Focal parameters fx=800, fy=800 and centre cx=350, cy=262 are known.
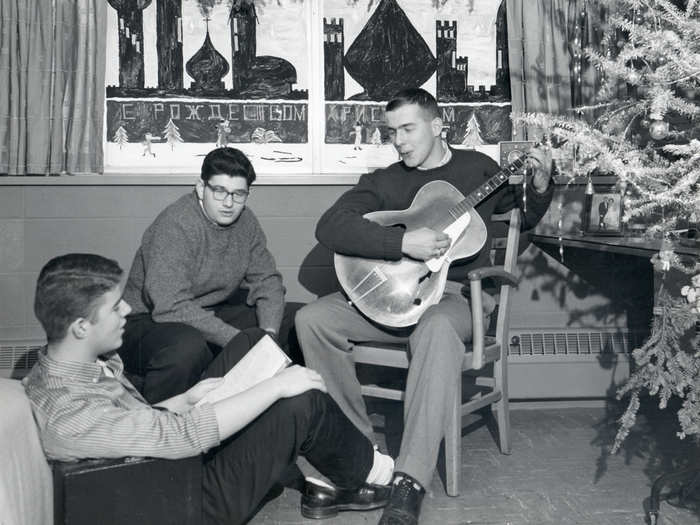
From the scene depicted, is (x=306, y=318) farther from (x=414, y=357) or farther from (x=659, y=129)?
(x=659, y=129)

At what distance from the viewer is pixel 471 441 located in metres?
3.71

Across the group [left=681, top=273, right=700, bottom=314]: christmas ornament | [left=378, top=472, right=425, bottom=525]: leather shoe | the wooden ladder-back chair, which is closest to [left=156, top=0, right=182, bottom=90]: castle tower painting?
the wooden ladder-back chair

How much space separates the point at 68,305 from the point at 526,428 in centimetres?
262

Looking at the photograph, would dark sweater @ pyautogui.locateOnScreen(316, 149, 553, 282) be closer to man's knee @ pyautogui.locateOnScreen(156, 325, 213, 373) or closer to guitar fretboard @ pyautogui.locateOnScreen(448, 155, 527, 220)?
guitar fretboard @ pyautogui.locateOnScreen(448, 155, 527, 220)

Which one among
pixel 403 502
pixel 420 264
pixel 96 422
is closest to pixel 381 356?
pixel 420 264

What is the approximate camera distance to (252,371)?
236cm

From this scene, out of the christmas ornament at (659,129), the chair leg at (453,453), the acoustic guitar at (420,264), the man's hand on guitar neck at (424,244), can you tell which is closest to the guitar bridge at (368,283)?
the acoustic guitar at (420,264)

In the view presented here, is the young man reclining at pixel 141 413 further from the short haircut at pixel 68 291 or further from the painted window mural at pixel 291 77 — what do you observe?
the painted window mural at pixel 291 77

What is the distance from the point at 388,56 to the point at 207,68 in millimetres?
961

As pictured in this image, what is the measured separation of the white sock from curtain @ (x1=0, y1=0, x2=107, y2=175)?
2223 mm

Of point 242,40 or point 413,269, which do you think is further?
point 242,40

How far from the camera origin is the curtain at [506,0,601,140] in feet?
13.7

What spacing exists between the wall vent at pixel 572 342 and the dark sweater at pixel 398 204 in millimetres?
957

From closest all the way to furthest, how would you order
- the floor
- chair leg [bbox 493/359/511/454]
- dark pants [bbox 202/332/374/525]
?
dark pants [bbox 202/332/374/525], the floor, chair leg [bbox 493/359/511/454]
